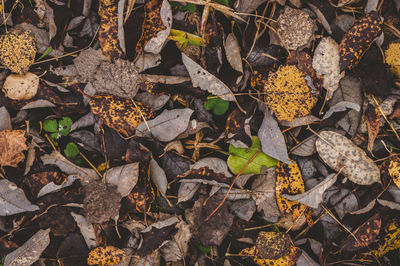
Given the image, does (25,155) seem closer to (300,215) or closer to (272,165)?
(272,165)

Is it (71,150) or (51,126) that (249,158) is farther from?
(51,126)

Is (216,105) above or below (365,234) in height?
above

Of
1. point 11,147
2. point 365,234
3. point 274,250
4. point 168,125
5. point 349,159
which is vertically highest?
point 168,125

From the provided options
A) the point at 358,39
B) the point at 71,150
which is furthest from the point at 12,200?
the point at 358,39

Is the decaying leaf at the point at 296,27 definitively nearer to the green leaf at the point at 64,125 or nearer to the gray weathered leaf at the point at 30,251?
the green leaf at the point at 64,125

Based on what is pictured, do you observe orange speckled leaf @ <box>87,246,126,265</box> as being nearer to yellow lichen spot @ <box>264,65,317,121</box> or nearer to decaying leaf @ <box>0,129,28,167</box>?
decaying leaf @ <box>0,129,28,167</box>
